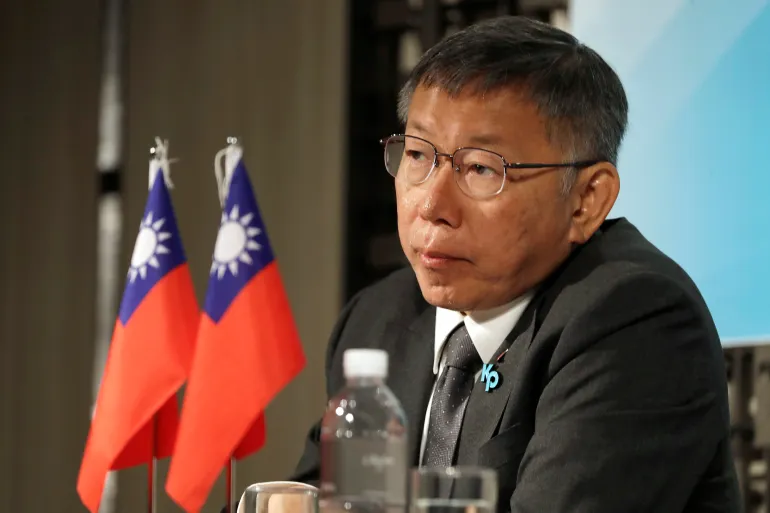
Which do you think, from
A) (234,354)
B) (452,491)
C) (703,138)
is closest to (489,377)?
(234,354)

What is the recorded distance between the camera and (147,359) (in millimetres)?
2465

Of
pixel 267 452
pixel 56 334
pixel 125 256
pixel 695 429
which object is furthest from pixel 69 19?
pixel 695 429

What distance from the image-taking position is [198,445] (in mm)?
2523

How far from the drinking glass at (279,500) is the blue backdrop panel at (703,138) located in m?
2.03

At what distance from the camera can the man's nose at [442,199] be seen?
1.92 meters

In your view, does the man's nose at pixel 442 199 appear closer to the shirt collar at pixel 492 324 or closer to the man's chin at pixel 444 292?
the man's chin at pixel 444 292

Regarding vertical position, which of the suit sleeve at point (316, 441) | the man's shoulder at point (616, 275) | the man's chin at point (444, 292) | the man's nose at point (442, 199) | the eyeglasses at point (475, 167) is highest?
the eyeglasses at point (475, 167)

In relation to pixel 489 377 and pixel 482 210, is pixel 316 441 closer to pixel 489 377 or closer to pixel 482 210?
pixel 489 377

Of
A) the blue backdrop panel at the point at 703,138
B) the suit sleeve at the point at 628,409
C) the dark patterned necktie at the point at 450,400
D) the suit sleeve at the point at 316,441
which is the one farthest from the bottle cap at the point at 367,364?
the blue backdrop panel at the point at 703,138

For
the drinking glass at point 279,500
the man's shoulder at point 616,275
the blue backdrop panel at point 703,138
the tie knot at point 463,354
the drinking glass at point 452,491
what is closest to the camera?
the drinking glass at point 452,491

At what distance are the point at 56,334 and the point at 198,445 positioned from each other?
231 cm

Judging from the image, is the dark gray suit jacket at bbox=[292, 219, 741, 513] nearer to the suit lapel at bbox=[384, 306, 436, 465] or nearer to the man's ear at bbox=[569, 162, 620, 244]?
the man's ear at bbox=[569, 162, 620, 244]

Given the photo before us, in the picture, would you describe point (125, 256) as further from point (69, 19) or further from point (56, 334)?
point (69, 19)

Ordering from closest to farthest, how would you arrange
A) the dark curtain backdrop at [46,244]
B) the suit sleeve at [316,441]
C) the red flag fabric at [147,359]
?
the suit sleeve at [316,441] < the red flag fabric at [147,359] < the dark curtain backdrop at [46,244]
